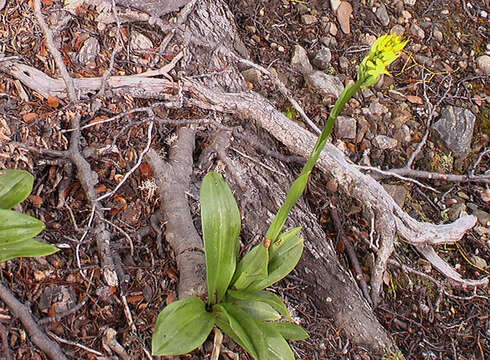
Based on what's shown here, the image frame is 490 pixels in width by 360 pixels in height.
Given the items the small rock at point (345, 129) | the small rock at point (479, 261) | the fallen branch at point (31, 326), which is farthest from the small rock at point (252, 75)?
the fallen branch at point (31, 326)

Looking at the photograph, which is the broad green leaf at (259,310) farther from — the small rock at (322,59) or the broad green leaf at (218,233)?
the small rock at (322,59)

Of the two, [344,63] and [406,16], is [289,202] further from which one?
[406,16]

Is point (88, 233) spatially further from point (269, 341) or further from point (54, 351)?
point (269, 341)

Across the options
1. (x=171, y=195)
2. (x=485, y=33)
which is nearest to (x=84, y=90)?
(x=171, y=195)

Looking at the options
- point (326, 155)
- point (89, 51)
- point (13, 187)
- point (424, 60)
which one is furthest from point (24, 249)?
point (424, 60)

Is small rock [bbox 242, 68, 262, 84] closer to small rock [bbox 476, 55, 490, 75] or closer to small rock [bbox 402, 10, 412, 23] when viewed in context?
small rock [bbox 402, 10, 412, 23]

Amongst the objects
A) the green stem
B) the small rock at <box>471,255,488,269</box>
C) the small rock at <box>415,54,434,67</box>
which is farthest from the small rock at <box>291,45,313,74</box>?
the green stem
